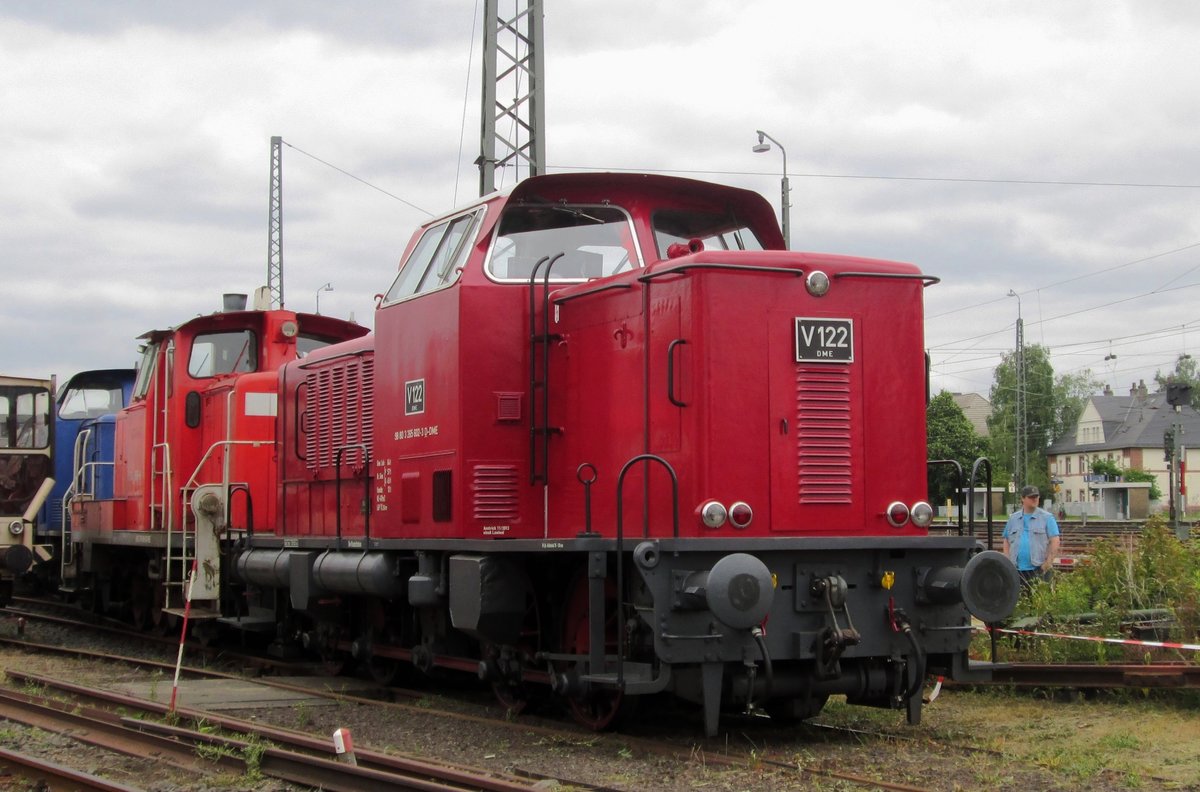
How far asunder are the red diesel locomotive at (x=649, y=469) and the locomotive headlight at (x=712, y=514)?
1 cm

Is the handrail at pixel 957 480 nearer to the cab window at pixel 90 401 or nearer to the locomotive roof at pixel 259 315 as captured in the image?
the locomotive roof at pixel 259 315

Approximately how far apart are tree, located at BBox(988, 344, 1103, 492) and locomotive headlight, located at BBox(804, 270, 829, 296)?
76829 millimetres

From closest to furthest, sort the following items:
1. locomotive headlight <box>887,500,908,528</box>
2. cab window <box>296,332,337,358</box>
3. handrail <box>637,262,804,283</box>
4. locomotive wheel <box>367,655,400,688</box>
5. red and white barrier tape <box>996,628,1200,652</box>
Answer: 1. handrail <box>637,262,804,283</box>
2. locomotive headlight <box>887,500,908,528</box>
3. red and white barrier tape <box>996,628,1200,652</box>
4. locomotive wheel <box>367,655,400,688</box>
5. cab window <box>296,332,337,358</box>

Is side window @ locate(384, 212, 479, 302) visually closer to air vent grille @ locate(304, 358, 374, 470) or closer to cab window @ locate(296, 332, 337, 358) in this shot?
air vent grille @ locate(304, 358, 374, 470)

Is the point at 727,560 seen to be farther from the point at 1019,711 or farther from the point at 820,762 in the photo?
the point at 1019,711

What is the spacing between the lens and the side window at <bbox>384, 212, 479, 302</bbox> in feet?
26.7

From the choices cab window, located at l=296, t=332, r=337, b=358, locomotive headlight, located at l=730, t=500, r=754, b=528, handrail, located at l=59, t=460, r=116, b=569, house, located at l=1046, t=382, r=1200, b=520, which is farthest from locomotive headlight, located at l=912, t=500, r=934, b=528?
house, located at l=1046, t=382, r=1200, b=520

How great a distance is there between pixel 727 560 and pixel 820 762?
1207 mm

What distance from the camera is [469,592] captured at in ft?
24.5

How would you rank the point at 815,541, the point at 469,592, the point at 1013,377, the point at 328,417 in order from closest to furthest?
the point at 815,541 → the point at 469,592 → the point at 328,417 → the point at 1013,377

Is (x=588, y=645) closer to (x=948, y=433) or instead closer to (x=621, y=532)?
(x=621, y=532)

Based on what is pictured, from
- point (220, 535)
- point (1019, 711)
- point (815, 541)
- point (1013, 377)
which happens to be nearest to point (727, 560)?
point (815, 541)

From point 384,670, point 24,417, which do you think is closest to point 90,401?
point 24,417

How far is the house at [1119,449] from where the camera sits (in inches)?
2635
